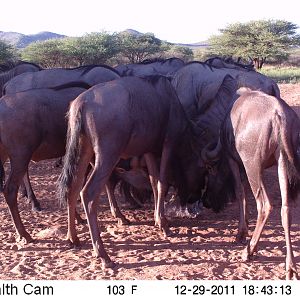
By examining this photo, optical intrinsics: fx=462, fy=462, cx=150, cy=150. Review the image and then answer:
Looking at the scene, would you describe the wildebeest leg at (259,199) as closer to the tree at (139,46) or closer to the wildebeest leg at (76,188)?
the wildebeest leg at (76,188)

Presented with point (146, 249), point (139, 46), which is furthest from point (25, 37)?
point (146, 249)

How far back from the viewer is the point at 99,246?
479 centimetres

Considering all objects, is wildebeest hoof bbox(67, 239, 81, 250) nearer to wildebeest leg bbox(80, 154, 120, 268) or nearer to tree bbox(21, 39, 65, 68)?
wildebeest leg bbox(80, 154, 120, 268)

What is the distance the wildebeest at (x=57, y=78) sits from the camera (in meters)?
8.14

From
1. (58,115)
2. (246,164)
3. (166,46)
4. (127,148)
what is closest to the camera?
(246,164)

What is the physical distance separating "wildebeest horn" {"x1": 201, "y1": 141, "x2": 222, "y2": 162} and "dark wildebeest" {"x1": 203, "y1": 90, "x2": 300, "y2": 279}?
18.4 inches

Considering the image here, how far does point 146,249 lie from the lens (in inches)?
205

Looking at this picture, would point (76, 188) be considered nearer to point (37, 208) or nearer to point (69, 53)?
point (37, 208)

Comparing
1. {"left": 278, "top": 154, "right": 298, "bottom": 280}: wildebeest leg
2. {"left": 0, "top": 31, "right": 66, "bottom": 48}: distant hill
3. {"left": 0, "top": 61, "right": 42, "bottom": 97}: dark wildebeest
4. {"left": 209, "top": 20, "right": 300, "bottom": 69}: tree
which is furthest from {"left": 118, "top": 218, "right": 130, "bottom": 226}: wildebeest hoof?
{"left": 0, "top": 31, "right": 66, "bottom": 48}: distant hill

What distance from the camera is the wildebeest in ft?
26.7

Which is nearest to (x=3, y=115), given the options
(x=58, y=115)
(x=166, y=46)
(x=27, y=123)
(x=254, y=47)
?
(x=27, y=123)

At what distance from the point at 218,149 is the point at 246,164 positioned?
42.0 inches

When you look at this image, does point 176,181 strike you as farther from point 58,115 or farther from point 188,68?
point 188,68

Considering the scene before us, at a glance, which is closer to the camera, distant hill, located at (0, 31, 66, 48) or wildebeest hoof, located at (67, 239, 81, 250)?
wildebeest hoof, located at (67, 239, 81, 250)
